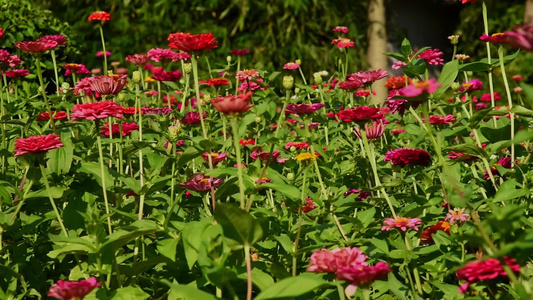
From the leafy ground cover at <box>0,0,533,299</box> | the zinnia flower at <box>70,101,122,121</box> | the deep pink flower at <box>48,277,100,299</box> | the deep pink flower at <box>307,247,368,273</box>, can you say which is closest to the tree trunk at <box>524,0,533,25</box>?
the leafy ground cover at <box>0,0,533,299</box>

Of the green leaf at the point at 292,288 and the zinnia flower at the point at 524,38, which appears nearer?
the zinnia flower at the point at 524,38

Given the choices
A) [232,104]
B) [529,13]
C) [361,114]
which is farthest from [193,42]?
[529,13]

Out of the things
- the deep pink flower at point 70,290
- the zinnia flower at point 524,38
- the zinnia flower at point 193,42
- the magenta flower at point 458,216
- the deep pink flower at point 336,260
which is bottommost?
the magenta flower at point 458,216

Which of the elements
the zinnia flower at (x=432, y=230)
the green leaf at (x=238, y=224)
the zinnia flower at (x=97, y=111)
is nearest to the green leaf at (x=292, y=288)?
the green leaf at (x=238, y=224)

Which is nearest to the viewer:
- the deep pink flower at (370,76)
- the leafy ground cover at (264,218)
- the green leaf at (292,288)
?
the green leaf at (292,288)

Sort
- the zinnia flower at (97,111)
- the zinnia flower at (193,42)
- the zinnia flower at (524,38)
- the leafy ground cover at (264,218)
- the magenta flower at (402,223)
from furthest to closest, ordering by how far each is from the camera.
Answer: the zinnia flower at (193,42) < the zinnia flower at (97,111) < the magenta flower at (402,223) < the leafy ground cover at (264,218) < the zinnia flower at (524,38)

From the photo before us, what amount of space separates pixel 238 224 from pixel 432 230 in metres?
0.75

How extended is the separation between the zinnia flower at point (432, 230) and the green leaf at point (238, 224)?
2.18 ft

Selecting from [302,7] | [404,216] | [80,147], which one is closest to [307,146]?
[404,216]

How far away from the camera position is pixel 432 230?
2195 millimetres

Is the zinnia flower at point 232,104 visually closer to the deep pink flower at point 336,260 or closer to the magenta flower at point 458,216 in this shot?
the deep pink flower at point 336,260

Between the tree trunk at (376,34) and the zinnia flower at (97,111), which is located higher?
the zinnia flower at (97,111)

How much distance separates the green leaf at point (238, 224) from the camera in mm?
1618

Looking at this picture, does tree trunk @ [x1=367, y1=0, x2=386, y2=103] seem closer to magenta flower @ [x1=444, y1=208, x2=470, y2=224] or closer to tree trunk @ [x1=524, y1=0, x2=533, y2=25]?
tree trunk @ [x1=524, y1=0, x2=533, y2=25]
